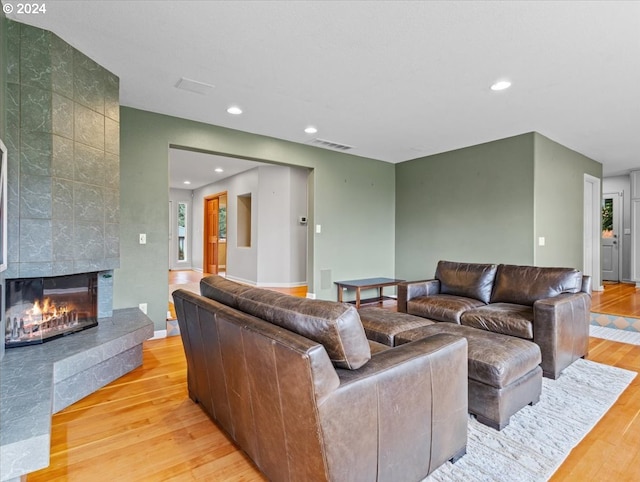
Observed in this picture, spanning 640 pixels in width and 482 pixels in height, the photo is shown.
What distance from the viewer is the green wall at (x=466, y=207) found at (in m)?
4.59

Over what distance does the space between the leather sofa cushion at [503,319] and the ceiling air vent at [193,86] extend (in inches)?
126

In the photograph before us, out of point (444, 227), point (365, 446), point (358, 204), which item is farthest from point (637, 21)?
point (358, 204)

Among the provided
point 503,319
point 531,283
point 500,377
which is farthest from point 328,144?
point 500,377

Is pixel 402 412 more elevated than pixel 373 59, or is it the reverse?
pixel 373 59

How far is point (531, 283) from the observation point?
3.31 meters

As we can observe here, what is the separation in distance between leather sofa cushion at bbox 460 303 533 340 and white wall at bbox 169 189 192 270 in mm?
9090

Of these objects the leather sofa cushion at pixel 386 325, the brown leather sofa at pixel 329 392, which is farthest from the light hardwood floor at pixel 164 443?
the leather sofa cushion at pixel 386 325

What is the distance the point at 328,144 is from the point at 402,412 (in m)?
4.28

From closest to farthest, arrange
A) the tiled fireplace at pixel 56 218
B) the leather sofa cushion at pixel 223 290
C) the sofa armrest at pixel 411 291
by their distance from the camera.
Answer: the leather sofa cushion at pixel 223 290 → the tiled fireplace at pixel 56 218 → the sofa armrest at pixel 411 291

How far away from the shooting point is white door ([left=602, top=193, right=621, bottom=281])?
7.72 meters

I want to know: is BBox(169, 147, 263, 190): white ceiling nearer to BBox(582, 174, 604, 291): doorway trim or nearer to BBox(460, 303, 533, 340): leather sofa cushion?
BBox(460, 303, 533, 340): leather sofa cushion

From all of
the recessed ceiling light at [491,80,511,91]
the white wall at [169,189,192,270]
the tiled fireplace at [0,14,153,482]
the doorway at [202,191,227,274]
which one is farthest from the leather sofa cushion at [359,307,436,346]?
the white wall at [169,189,192,270]

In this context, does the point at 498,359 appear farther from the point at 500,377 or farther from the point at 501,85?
the point at 501,85

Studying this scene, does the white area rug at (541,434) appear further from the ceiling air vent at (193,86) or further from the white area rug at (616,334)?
the ceiling air vent at (193,86)
